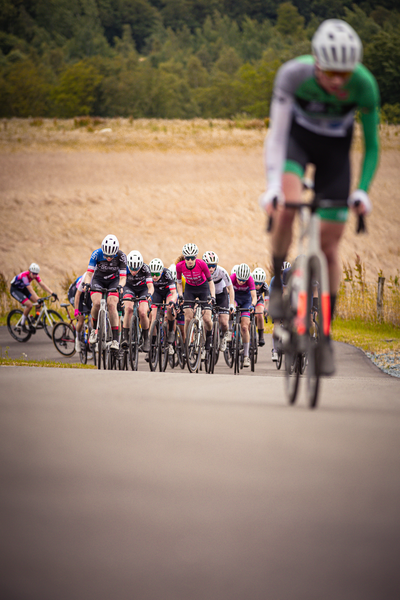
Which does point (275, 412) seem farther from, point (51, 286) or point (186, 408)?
point (51, 286)

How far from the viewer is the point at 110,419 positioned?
253 inches

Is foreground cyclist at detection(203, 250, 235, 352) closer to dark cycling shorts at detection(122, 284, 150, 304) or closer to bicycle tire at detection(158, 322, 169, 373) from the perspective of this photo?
bicycle tire at detection(158, 322, 169, 373)

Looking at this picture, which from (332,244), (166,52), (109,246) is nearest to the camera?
(332,244)

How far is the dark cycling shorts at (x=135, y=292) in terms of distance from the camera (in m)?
12.9

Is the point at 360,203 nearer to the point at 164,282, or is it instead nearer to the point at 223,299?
the point at 164,282

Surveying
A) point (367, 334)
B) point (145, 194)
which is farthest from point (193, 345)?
point (145, 194)

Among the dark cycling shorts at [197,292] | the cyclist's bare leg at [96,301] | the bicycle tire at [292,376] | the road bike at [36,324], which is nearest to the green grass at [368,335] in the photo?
the dark cycling shorts at [197,292]

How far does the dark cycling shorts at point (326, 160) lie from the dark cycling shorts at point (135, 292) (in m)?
9.01

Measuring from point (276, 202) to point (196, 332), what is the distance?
995 cm

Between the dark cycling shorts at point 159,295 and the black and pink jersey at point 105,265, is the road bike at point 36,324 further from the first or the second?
the black and pink jersey at point 105,265

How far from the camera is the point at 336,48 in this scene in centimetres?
365

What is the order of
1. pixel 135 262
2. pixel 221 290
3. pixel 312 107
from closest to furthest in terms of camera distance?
pixel 312 107
pixel 135 262
pixel 221 290

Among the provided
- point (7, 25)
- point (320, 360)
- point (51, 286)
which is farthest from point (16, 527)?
point (7, 25)

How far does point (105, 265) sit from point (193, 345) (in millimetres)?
2434
